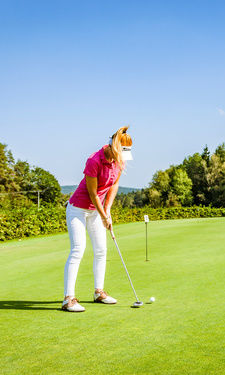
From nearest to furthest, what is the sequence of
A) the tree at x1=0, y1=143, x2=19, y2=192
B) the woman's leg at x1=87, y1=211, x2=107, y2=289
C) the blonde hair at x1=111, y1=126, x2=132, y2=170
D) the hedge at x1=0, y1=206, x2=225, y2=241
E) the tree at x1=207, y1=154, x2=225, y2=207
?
the blonde hair at x1=111, y1=126, x2=132, y2=170, the woman's leg at x1=87, y1=211, x2=107, y2=289, the hedge at x1=0, y1=206, x2=225, y2=241, the tree at x1=0, y1=143, x2=19, y2=192, the tree at x1=207, y1=154, x2=225, y2=207

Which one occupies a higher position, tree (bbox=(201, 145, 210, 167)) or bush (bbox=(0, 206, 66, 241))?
tree (bbox=(201, 145, 210, 167))

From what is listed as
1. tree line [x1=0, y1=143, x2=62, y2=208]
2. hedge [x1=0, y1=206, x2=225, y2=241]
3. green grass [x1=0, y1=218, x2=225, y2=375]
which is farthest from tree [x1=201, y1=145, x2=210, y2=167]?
green grass [x1=0, y1=218, x2=225, y2=375]

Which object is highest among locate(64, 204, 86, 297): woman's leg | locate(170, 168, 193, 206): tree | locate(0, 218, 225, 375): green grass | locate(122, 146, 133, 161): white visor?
locate(170, 168, 193, 206): tree

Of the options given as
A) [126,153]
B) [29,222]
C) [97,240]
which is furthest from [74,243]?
[29,222]

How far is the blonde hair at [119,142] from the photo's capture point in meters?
4.40

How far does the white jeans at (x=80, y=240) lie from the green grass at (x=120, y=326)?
339 millimetres

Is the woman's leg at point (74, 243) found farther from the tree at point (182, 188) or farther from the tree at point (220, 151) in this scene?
the tree at point (220, 151)

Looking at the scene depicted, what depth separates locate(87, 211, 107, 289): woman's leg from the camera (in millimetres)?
4789

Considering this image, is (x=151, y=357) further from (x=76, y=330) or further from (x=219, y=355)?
(x=76, y=330)

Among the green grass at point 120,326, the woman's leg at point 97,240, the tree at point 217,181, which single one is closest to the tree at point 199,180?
the tree at point 217,181

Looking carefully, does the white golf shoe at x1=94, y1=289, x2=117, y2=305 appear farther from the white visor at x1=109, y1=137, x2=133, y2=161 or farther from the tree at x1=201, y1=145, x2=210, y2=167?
the tree at x1=201, y1=145, x2=210, y2=167

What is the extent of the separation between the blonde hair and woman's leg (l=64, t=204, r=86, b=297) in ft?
2.54

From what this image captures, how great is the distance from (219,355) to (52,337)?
1.40 m

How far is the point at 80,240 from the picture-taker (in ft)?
15.2
